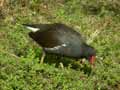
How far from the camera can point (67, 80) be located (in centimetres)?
862

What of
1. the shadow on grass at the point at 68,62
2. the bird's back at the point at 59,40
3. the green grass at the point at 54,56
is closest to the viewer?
the green grass at the point at 54,56

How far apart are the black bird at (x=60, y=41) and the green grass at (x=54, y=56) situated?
27 cm

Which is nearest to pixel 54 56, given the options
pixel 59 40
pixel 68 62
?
pixel 68 62

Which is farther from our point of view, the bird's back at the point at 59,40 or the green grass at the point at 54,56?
the bird's back at the point at 59,40

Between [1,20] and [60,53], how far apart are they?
2.08m

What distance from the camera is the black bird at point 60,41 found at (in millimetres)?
8906

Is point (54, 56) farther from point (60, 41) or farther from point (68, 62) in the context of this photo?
point (60, 41)

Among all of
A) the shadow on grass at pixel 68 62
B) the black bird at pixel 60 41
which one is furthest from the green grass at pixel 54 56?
the black bird at pixel 60 41

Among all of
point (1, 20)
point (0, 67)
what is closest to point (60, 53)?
point (0, 67)

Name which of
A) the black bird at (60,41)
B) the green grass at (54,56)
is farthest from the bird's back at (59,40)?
the green grass at (54,56)

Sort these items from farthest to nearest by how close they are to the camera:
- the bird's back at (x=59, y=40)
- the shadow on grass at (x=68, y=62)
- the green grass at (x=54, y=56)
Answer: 1. the shadow on grass at (x=68, y=62)
2. the bird's back at (x=59, y=40)
3. the green grass at (x=54, y=56)

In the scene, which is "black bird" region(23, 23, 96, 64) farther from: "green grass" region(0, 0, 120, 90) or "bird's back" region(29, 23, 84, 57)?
"green grass" region(0, 0, 120, 90)

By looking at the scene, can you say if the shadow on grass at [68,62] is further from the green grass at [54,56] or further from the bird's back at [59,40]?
the bird's back at [59,40]

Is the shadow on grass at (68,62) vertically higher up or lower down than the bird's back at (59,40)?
lower down
